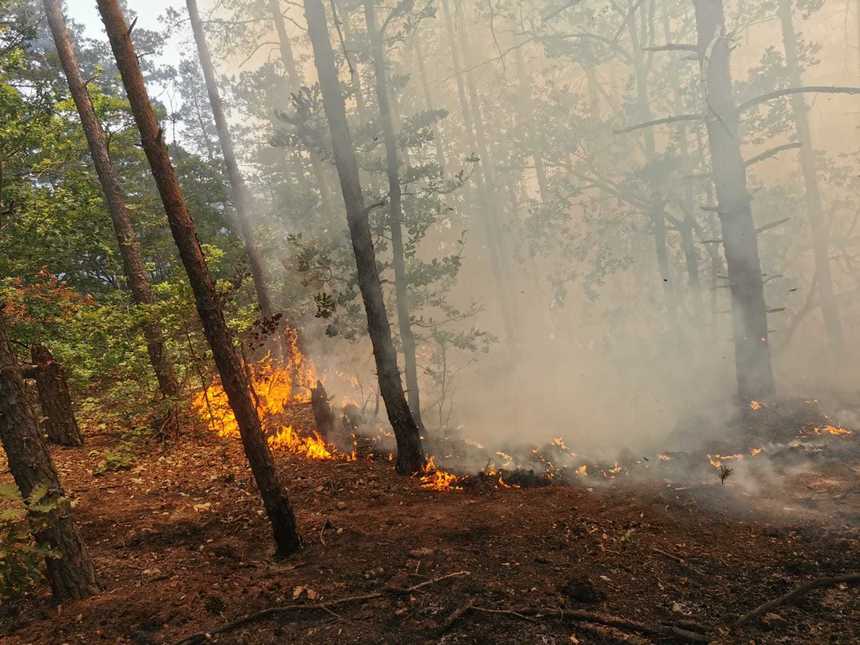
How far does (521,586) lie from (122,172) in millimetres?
17623

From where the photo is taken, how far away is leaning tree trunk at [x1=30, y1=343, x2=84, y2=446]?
31.3ft

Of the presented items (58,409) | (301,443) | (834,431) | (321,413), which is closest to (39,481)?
(58,409)


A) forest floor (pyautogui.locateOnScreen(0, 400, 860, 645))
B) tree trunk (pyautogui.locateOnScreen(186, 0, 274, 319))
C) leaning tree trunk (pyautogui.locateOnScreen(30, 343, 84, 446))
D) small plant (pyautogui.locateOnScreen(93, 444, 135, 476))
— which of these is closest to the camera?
forest floor (pyautogui.locateOnScreen(0, 400, 860, 645))

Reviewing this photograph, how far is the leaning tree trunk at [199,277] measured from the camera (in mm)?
5105

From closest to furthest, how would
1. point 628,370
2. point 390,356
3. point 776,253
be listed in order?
1. point 390,356
2. point 628,370
3. point 776,253

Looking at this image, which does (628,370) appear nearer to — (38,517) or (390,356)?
(390,356)

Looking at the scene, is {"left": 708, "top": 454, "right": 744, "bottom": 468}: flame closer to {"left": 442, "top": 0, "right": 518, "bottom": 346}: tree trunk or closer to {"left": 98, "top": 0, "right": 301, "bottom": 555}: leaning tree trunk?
{"left": 98, "top": 0, "right": 301, "bottom": 555}: leaning tree trunk

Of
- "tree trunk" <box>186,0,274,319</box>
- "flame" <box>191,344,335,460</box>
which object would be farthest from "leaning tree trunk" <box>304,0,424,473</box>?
"tree trunk" <box>186,0,274,319</box>

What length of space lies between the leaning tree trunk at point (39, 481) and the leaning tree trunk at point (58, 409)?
562cm

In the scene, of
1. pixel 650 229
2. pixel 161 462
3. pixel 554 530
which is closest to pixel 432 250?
pixel 650 229

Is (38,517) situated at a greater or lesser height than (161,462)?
greater

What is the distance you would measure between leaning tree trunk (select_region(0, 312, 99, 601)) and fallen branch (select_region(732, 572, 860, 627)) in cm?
565

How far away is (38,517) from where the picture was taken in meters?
4.56

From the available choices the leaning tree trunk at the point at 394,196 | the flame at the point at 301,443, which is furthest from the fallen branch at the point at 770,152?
the flame at the point at 301,443
